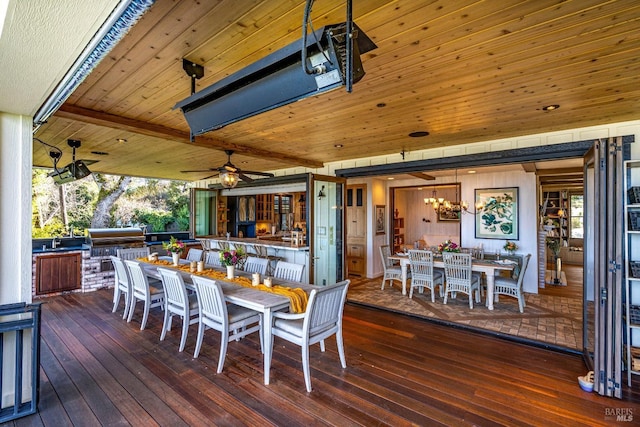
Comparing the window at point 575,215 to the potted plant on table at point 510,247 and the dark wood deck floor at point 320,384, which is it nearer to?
the potted plant on table at point 510,247

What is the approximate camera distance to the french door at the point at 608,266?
8.35 feet

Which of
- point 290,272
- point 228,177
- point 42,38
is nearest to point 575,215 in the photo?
point 290,272

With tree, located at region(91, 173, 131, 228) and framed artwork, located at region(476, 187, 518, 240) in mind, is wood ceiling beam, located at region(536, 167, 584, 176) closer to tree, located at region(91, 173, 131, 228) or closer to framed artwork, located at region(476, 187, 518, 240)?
framed artwork, located at region(476, 187, 518, 240)

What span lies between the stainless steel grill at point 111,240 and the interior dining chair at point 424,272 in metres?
5.70

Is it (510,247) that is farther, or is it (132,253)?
(510,247)

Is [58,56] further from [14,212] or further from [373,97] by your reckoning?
Answer: [373,97]

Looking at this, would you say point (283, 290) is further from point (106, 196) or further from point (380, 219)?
point (106, 196)

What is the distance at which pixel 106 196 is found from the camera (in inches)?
427

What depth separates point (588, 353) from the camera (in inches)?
121

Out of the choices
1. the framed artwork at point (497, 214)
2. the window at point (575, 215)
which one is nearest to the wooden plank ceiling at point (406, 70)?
the framed artwork at point (497, 214)

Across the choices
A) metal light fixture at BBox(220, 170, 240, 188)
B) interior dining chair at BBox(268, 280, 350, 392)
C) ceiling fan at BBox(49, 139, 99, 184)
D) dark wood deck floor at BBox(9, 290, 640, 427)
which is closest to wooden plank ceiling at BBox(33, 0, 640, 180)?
ceiling fan at BBox(49, 139, 99, 184)

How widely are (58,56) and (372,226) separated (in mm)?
6508

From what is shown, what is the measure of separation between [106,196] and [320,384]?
1137 centimetres

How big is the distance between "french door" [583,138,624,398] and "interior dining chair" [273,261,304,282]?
299 centimetres
